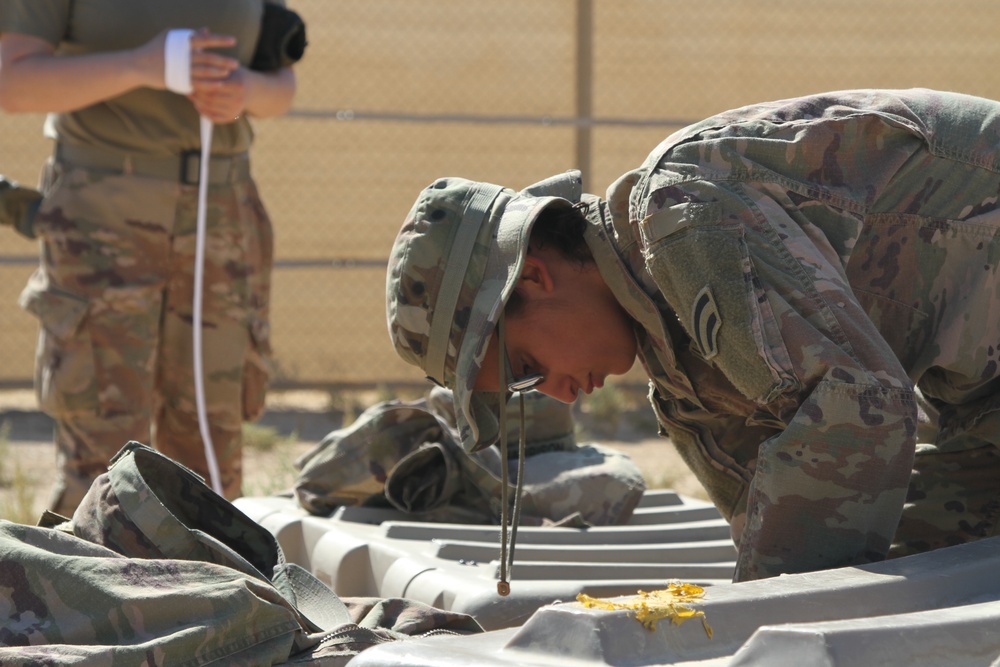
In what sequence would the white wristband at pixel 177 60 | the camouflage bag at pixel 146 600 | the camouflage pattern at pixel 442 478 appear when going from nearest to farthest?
1. the camouflage bag at pixel 146 600
2. the camouflage pattern at pixel 442 478
3. the white wristband at pixel 177 60

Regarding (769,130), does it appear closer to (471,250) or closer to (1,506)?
(471,250)

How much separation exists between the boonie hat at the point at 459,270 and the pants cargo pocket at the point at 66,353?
180 centimetres

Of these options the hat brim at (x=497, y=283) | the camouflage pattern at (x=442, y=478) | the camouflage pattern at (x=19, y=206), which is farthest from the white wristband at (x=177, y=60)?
the hat brim at (x=497, y=283)

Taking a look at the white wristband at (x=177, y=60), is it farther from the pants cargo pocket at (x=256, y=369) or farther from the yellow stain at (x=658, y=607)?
the yellow stain at (x=658, y=607)

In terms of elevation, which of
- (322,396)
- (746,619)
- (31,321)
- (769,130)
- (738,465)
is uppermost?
(769,130)

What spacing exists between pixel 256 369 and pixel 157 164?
0.68 m

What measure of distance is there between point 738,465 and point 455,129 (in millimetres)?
6038

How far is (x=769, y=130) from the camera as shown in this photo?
2.11 metres

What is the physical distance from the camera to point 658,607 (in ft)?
5.18

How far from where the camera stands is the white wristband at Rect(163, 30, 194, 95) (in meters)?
3.65

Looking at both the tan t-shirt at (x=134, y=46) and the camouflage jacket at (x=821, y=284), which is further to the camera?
the tan t-shirt at (x=134, y=46)

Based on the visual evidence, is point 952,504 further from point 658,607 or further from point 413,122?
point 413,122

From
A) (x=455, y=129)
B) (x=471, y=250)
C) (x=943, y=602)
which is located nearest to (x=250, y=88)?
(x=471, y=250)

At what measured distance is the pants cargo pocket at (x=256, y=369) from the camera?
4125 mm
